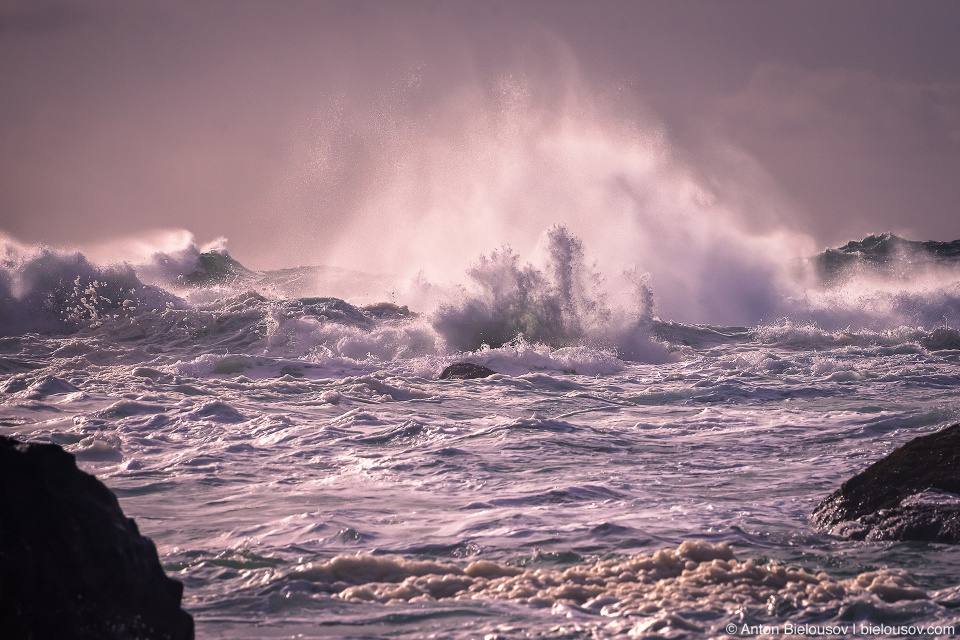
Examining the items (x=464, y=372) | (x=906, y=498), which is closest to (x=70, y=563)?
(x=906, y=498)

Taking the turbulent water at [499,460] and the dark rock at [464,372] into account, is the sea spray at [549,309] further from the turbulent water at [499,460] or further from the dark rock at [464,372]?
the dark rock at [464,372]

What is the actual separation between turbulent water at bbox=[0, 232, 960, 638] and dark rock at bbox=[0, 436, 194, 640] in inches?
24.8

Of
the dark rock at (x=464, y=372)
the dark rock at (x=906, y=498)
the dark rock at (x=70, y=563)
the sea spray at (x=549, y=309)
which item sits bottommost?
the dark rock at (x=906, y=498)

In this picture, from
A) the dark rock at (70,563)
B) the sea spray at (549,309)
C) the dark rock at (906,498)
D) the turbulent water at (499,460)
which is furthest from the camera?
the sea spray at (549,309)

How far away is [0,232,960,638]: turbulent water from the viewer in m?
3.38

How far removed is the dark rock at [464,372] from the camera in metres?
13.0

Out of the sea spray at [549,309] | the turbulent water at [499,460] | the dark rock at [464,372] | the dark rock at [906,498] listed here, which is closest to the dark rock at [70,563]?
the turbulent water at [499,460]

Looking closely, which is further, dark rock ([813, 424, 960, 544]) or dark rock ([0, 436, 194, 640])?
dark rock ([813, 424, 960, 544])

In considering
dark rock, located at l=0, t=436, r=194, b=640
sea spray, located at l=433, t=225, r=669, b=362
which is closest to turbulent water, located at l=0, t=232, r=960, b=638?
sea spray, located at l=433, t=225, r=669, b=362

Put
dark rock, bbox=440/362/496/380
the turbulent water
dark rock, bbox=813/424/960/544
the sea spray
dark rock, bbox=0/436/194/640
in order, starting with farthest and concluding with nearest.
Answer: the sea spray → dark rock, bbox=440/362/496/380 → dark rock, bbox=813/424/960/544 → the turbulent water → dark rock, bbox=0/436/194/640

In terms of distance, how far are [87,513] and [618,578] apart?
2315 millimetres

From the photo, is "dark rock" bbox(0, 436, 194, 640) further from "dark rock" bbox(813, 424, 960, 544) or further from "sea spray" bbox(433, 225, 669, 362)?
"sea spray" bbox(433, 225, 669, 362)

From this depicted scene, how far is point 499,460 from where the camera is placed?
6887 millimetres

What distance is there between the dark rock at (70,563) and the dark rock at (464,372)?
10416mm
